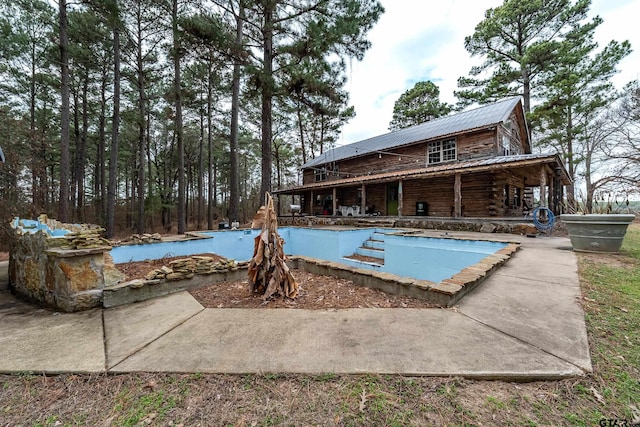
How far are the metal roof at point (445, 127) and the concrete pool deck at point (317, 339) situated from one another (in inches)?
457

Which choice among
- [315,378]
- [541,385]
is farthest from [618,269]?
[315,378]

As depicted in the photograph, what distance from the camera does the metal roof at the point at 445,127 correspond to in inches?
463

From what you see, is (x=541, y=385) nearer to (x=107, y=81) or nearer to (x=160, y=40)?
(x=160, y=40)

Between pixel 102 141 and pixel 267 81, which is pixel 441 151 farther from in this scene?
pixel 102 141

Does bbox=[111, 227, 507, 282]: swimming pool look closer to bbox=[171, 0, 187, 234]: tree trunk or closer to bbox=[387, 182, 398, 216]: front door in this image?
bbox=[171, 0, 187, 234]: tree trunk

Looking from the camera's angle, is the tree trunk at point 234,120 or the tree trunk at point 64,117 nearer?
the tree trunk at point 64,117

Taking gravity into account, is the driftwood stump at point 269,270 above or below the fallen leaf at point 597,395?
above

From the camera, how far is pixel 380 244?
818cm

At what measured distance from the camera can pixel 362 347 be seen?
1769mm

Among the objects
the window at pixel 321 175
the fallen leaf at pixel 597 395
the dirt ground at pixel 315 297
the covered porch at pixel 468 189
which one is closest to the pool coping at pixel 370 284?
the dirt ground at pixel 315 297

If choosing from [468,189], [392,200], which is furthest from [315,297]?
[392,200]

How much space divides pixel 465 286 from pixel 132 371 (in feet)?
10.4

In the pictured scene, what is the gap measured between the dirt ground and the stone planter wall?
3.46 ft

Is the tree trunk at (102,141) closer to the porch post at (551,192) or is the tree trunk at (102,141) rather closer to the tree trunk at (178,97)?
the tree trunk at (178,97)
